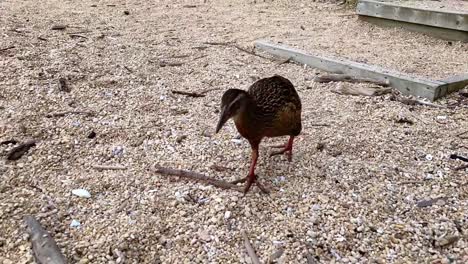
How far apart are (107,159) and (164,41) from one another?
130 inches

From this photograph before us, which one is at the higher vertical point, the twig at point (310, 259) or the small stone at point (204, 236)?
the small stone at point (204, 236)

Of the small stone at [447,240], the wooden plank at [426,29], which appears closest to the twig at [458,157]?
the small stone at [447,240]

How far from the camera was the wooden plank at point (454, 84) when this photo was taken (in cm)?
477

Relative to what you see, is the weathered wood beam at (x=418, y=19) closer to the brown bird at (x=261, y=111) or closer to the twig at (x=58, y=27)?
the brown bird at (x=261, y=111)

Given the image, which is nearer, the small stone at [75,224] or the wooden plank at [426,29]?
the small stone at [75,224]

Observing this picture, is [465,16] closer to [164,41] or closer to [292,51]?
[292,51]

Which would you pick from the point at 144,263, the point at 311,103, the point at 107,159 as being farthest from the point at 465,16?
the point at 144,263

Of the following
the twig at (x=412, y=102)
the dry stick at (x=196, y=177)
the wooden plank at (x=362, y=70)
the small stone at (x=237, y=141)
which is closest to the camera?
the dry stick at (x=196, y=177)

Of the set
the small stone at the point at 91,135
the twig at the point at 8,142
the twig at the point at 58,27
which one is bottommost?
the small stone at the point at 91,135

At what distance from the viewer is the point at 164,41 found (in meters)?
6.48

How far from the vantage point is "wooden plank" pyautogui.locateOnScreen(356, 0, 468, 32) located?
21.0ft

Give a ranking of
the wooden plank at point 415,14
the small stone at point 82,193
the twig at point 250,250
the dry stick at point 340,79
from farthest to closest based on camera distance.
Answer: the wooden plank at point 415,14
the dry stick at point 340,79
the small stone at point 82,193
the twig at point 250,250

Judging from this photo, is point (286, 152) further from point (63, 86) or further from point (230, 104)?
point (63, 86)

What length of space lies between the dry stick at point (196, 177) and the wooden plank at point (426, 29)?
488 cm
